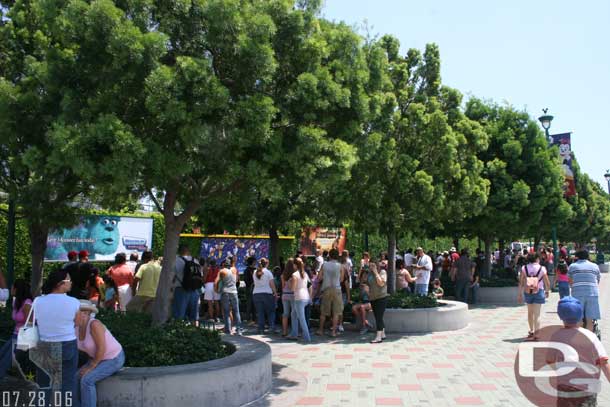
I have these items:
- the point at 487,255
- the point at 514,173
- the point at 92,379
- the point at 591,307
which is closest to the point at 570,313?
the point at 92,379

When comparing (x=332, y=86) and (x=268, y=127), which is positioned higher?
(x=332, y=86)

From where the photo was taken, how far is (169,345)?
6.98 meters

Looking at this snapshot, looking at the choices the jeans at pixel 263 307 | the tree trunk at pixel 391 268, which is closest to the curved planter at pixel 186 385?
the jeans at pixel 263 307

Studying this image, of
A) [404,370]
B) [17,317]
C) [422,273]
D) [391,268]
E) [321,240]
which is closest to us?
[17,317]

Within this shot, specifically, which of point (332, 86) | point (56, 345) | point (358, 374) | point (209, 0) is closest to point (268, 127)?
point (332, 86)

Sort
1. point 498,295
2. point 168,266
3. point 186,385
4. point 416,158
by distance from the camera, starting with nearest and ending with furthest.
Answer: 1. point 186,385
2. point 168,266
3. point 416,158
4. point 498,295

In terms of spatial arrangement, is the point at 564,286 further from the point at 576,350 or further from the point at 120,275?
the point at 120,275

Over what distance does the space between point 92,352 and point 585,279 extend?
8.10 metres

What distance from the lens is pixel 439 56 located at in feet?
44.5

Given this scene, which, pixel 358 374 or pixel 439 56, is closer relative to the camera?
pixel 358 374

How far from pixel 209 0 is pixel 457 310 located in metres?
8.79

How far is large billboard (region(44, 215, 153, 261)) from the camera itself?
1764cm

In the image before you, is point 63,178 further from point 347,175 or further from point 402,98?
point 402,98

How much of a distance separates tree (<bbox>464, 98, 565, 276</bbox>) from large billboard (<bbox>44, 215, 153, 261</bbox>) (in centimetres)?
1162
